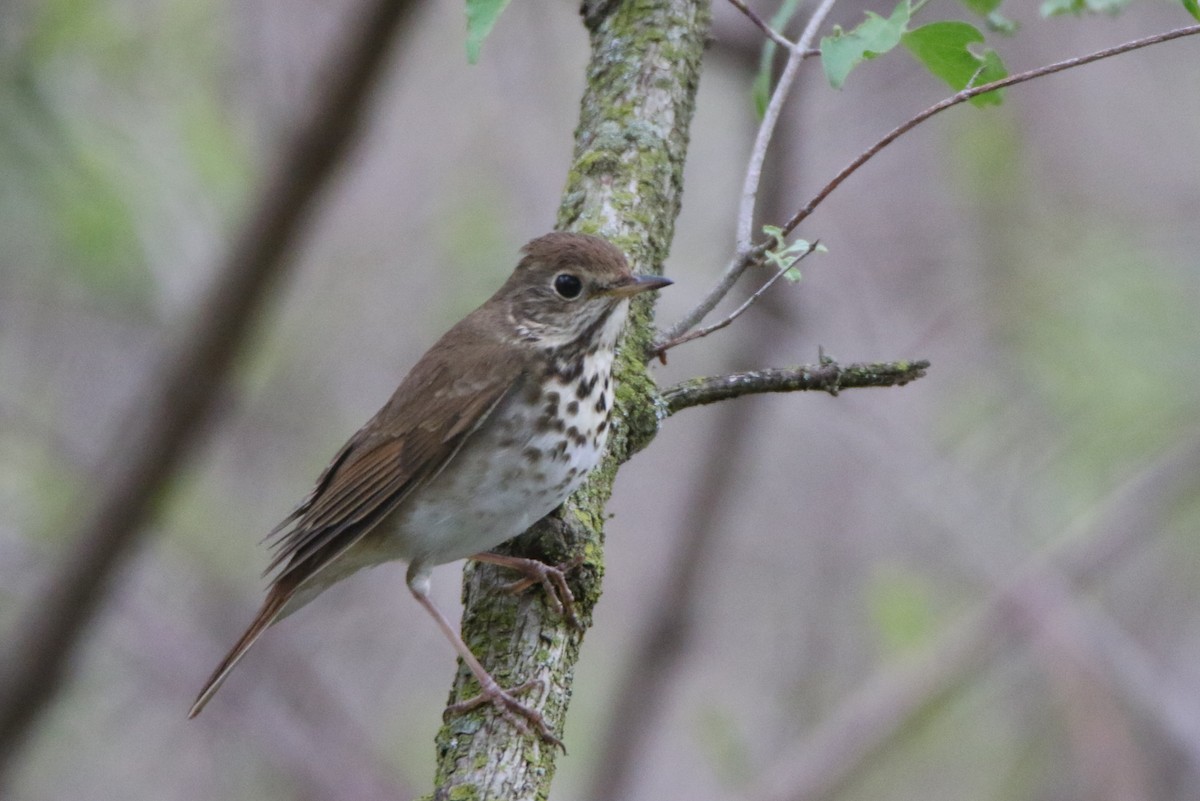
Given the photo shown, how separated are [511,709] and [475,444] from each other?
3.40 feet

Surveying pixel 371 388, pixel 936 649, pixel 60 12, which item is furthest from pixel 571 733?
pixel 60 12

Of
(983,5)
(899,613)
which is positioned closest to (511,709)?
(983,5)

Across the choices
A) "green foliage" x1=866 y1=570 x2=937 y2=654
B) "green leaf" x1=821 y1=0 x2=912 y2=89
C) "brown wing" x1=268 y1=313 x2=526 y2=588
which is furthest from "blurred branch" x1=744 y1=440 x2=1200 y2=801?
"green leaf" x1=821 y1=0 x2=912 y2=89

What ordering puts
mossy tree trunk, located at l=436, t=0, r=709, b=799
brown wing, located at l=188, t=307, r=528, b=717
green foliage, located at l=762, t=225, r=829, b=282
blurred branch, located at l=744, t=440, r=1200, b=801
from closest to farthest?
mossy tree trunk, located at l=436, t=0, r=709, b=799 → green foliage, located at l=762, t=225, r=829, b=282 → brown wing, located at l=188, t=307, r=528, b=717 → blurred branch, located at l=744, t=440, r=1200, b=801

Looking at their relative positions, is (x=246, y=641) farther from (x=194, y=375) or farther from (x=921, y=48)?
(x=921, y=48)

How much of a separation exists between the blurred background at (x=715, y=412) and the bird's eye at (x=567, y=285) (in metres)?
0.85

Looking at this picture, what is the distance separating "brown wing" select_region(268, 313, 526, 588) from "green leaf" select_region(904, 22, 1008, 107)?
4.61ft

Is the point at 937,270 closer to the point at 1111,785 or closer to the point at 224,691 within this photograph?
the point at 1111,785

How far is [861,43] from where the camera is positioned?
285cm

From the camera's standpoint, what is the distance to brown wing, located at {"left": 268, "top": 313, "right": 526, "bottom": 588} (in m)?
3.73

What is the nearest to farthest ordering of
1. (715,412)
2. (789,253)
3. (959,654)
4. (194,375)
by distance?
1. (789,253)
2. (194,375)
3. (959,654)
4. (715,412)

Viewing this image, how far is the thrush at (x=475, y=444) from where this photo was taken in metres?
3.54

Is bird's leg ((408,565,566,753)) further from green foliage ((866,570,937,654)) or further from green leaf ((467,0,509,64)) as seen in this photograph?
green foliage ((866,570,937,654))

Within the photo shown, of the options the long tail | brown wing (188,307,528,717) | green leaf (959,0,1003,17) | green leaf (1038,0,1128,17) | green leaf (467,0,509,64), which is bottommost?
the long tail
